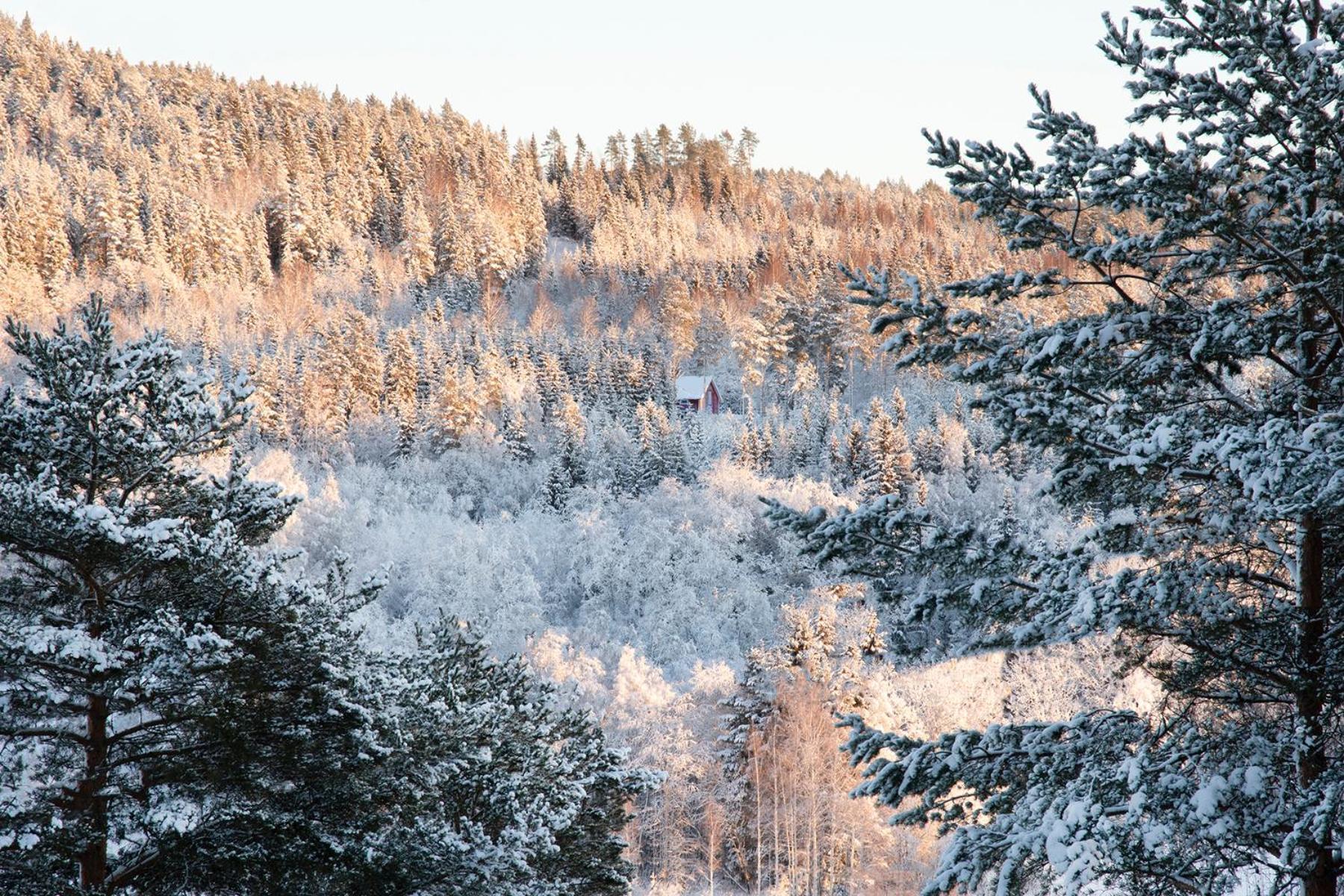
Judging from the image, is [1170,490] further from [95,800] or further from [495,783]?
[495,783]

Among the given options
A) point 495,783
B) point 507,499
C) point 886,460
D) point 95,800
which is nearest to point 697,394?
point 507,499

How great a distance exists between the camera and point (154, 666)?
22.6 feet

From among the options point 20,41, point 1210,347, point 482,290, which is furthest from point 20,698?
point 20,41

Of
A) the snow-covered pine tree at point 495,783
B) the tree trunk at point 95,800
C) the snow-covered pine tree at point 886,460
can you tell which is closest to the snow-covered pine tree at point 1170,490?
the snow-covered pine tree at point 495,783

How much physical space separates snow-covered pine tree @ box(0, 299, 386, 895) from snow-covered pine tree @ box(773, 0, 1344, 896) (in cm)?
450

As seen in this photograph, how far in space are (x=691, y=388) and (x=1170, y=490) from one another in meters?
62.7

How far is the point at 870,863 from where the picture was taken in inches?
1108

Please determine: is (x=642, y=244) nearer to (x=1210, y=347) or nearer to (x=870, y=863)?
(x=870, y=863)

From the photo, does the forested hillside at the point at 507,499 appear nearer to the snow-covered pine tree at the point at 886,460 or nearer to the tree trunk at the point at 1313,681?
the snow-covered pine tree at the point at 886,460

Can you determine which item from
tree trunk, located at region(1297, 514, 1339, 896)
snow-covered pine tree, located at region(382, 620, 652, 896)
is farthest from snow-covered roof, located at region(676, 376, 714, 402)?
tree trunk, located at region(1297, 514, 1339, 896)

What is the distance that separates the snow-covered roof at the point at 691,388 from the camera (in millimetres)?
67625

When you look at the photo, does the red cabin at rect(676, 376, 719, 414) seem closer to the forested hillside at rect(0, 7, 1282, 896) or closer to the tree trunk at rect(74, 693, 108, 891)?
the forested hillside at rect(0, 7, 1282, 896)

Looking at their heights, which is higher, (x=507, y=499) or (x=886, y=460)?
(x=507, y=499)

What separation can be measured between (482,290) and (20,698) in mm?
87881
